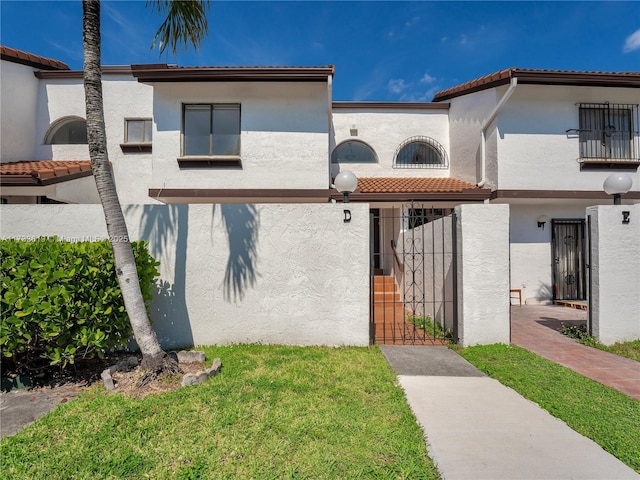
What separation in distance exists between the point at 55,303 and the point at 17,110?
10.8 meters

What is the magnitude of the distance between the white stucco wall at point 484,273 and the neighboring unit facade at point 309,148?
2069 mm

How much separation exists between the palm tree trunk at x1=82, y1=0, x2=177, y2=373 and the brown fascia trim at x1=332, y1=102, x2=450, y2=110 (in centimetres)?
926

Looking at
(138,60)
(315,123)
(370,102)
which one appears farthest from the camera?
(370,102)

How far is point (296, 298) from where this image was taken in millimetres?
5422

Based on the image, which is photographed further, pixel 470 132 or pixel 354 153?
pixel 354 153

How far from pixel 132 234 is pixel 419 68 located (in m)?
11.3

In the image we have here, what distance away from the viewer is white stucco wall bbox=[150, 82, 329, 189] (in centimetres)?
899

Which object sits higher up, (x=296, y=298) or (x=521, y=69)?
(x=521, y=69)

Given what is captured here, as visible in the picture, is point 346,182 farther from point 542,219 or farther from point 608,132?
point 608,132

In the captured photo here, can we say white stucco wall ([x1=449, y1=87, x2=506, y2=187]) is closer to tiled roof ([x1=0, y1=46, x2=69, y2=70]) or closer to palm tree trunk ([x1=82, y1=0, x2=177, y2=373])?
palm tree trunk ([x1=82, y1=0, x2=177, y2=373])

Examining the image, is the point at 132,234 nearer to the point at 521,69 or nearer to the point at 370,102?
the point at 370,102

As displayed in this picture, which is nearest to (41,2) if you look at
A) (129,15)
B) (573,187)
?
(129,15)

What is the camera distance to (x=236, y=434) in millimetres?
2857

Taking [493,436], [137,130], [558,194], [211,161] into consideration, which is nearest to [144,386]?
[493,436]
